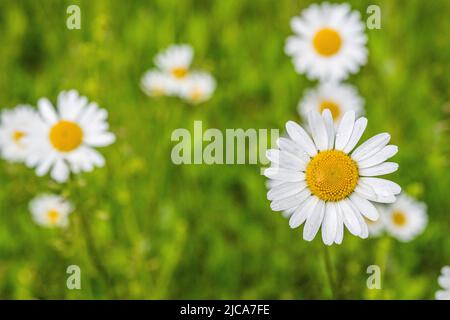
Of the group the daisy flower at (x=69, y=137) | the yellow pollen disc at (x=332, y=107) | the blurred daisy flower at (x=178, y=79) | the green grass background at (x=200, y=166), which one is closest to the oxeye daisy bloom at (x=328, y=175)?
the green grass background at (x=200, y=166)

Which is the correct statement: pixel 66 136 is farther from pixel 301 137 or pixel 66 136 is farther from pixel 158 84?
pixel 158 84

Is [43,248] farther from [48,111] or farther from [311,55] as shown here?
[311,55]

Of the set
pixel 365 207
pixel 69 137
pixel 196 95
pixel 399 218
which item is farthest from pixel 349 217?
pixel 196 95

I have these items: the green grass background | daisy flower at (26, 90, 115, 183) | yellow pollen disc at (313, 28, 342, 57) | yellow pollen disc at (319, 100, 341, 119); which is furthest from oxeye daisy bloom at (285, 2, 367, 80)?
daisy flower at (26, 90, 115, 183)

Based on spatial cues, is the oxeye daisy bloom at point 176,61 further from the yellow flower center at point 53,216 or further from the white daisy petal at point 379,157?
the white daisy petal at point 379,157
